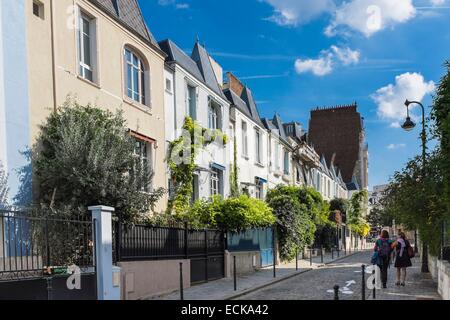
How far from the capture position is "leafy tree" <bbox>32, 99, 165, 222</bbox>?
36.0 ft

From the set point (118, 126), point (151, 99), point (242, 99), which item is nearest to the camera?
point (118, 126)

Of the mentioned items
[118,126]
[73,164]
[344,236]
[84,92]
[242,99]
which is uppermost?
[242,99]

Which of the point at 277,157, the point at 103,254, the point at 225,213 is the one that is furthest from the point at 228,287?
the point at 277,157

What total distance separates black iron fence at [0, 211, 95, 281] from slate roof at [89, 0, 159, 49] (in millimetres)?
6631

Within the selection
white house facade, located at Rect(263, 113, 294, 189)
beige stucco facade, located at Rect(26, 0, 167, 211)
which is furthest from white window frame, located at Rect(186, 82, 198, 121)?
white house facade, located at Rect(263, 113, 294, 189)

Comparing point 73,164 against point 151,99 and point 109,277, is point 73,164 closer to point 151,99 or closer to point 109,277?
point 109,277

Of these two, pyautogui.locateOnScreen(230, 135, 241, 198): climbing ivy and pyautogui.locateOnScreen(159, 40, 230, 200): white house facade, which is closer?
pyautogui.locateOnScreen(159, 40, 230, 200): white house facade

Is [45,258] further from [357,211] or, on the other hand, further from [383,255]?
[357,211]

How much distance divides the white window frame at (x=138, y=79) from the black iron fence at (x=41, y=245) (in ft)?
20.6

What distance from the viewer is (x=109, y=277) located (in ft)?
32.8

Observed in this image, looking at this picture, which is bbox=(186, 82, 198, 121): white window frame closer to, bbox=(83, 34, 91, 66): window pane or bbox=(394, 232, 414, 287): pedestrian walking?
bbox=(83, 34, 91, 66): window pane

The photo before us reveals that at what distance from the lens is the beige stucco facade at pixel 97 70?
36.9ft
